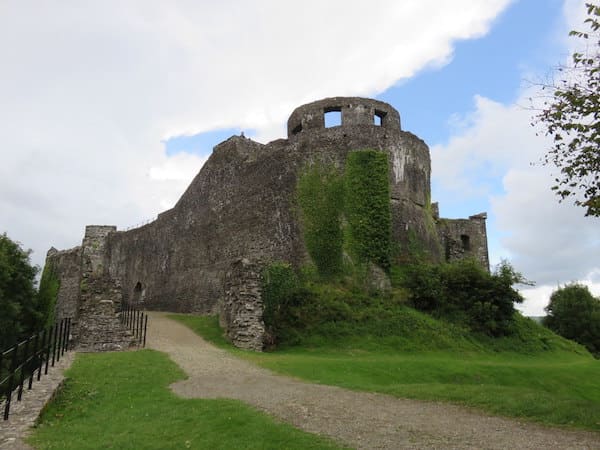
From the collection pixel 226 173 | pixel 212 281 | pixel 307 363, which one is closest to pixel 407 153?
pixel 226 173

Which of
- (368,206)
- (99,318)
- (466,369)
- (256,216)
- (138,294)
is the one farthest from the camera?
(138,294)

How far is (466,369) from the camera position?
1666cm

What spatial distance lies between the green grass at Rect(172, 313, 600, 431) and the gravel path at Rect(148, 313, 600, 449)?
71 centimetres

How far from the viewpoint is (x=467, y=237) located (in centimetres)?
3769

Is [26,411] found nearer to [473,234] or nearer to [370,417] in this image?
[370,417]

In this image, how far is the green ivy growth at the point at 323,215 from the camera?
2530 centimetres

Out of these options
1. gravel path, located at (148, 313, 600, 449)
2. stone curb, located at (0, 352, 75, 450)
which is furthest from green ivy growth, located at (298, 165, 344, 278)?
stone curb, located at (0, 352, 75, 450)

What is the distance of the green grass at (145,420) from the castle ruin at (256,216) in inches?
303

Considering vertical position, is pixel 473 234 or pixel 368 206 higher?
pixel 473 234

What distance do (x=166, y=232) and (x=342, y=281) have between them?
1666cm

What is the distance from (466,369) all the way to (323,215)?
1153cm

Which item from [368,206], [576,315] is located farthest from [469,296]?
[576,315]

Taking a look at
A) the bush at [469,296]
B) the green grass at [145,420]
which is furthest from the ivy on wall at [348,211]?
the green grass at [145,420]

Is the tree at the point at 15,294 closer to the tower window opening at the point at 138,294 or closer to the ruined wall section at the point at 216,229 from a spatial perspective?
the tower window opening at the point at 138,294
